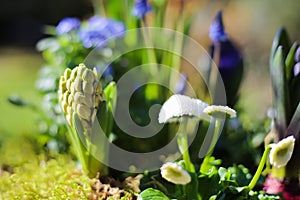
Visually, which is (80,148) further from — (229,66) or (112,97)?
(229,66)

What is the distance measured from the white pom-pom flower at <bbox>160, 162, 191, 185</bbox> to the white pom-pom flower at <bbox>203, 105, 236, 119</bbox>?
0.12 meters

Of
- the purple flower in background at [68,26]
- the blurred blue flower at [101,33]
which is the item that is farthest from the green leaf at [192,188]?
the purple flower in background at [68,26]

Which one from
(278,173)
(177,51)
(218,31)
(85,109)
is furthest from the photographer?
(177,51)

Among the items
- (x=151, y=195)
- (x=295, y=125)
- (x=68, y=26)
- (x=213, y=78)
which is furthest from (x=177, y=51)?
(x=151, y=195)

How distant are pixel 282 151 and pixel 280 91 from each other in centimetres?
20

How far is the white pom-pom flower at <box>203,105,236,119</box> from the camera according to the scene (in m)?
0.92

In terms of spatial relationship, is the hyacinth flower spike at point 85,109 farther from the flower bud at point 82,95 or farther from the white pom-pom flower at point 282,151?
the white pom-pom flower at point 282,151

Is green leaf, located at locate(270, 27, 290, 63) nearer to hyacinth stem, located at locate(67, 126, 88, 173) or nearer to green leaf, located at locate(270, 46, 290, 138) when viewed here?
green leaf, located at locate(270, 46, 290, 138)

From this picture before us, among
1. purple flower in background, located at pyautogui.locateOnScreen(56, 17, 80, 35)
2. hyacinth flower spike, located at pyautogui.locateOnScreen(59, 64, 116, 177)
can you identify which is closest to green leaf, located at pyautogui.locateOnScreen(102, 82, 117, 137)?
hyacinth flower spike, located at pyautogui.locateOnScreen(59, 64, 116, 177)

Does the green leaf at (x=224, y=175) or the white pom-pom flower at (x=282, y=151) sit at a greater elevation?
the white pom-pom flower at (x=282, y=151)

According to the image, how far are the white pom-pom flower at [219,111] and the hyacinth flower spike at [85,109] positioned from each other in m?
0.18

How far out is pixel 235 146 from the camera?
1.29m

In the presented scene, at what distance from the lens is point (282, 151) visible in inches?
34.8

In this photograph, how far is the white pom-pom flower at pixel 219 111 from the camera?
92 cm
